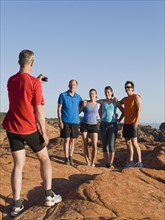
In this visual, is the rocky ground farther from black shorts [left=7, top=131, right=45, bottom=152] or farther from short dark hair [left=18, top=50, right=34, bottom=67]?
short dark hair [left=18, top=50, right=34, bottom=67]

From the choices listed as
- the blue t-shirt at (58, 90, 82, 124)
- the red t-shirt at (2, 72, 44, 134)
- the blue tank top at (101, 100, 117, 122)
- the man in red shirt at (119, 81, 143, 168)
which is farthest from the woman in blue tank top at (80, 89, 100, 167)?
the red t-shirt at (2, 72, 44, 134)

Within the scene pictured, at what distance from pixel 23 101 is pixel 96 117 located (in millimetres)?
4580

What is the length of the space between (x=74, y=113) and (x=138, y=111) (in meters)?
1.79

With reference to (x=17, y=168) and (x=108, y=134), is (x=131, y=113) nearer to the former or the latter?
(x=108, y=134)

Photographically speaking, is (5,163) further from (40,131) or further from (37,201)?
(40,131)

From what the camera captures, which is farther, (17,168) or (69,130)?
(69,130)

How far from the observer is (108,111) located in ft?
32.1

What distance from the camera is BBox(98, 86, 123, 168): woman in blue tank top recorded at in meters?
9.78

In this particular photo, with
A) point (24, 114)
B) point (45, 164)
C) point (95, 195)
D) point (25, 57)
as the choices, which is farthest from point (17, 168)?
point (25, 57)

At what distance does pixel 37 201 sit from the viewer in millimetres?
6461

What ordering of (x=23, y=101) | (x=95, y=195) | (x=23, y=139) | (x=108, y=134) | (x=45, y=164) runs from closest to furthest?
1. (x=23, y=101)
2. (x=23, y=139)
3. (x=45, y=164)
4. (x=95, y=195)
5. (x=108, y=134)

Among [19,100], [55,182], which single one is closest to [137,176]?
[55,182]

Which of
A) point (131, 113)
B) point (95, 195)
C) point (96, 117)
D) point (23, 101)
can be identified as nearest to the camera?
point (23, 101)

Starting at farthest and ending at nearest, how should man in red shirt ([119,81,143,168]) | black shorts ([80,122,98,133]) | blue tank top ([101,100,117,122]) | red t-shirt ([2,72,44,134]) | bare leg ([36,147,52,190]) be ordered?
blue tank top ([101,100,117,122]) → black shorts ([80,122,98,133]) → man in red shirt ([119,81,143,168]) → bare leg ([36,147,52,190]) → red t-shirt ([2,72,44,134])
